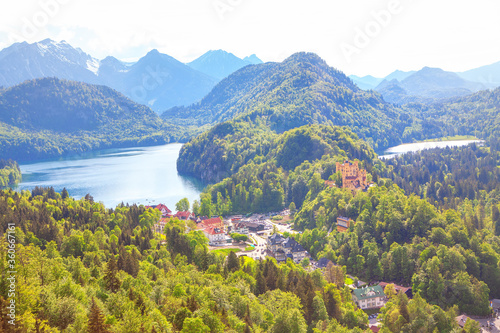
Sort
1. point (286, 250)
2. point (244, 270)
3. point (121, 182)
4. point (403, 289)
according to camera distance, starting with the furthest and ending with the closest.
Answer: point (121, 182) < point (286, 250) < point (403, 289) < point (244, 270)

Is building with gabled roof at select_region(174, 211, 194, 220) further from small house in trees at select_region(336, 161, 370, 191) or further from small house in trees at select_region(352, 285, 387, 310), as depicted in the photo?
small house in trees at select_region(352, 285, 387, 310)

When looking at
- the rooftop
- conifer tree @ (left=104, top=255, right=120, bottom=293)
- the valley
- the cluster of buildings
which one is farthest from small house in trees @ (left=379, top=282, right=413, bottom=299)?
conifer tree @ (left=104, top=255, right=120, bottom=293)

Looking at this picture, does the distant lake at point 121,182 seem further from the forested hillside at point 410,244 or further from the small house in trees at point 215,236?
the forested hillside at point 410,244

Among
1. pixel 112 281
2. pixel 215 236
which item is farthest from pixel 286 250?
pixel 112 281

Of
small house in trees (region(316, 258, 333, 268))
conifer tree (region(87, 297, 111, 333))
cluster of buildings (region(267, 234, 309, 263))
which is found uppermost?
conifer tree (region(87, 297, 111, 333))

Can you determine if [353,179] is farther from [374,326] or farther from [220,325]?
[220,325]

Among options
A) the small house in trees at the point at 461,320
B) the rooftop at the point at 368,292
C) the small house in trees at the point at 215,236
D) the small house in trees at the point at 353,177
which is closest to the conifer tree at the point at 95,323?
the rooftop at the point at 368,292

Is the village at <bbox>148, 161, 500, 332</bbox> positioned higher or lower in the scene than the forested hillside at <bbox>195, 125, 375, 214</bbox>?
lower

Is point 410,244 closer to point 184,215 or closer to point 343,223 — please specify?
point 343,223
